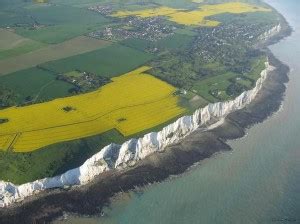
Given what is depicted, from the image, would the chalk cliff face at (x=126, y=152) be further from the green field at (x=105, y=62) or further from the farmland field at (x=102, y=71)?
the green field at (x=105, y=62)

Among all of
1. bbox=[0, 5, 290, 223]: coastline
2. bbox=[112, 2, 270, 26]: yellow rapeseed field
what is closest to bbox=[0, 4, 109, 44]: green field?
bbox=[112, 2, 270, 26]: yellow rapeseed field

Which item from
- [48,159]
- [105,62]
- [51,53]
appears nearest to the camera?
[48,159]

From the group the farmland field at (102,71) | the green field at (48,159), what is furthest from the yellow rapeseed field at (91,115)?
the green field at (48,159)

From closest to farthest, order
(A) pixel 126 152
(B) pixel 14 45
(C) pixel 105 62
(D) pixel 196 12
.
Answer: (A) pixel 126 152 → (C) pixel 105 62 → (B) pixel 14 45 → (D) pixel 196 12

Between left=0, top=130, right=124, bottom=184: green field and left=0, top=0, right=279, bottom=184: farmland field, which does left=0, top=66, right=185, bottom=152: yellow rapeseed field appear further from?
left=0, top=130, right=124, bottom=184: green field

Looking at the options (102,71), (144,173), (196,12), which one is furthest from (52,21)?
(144,173)

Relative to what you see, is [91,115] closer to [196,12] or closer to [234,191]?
[234,191]

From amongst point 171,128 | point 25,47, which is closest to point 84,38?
point 25,47
